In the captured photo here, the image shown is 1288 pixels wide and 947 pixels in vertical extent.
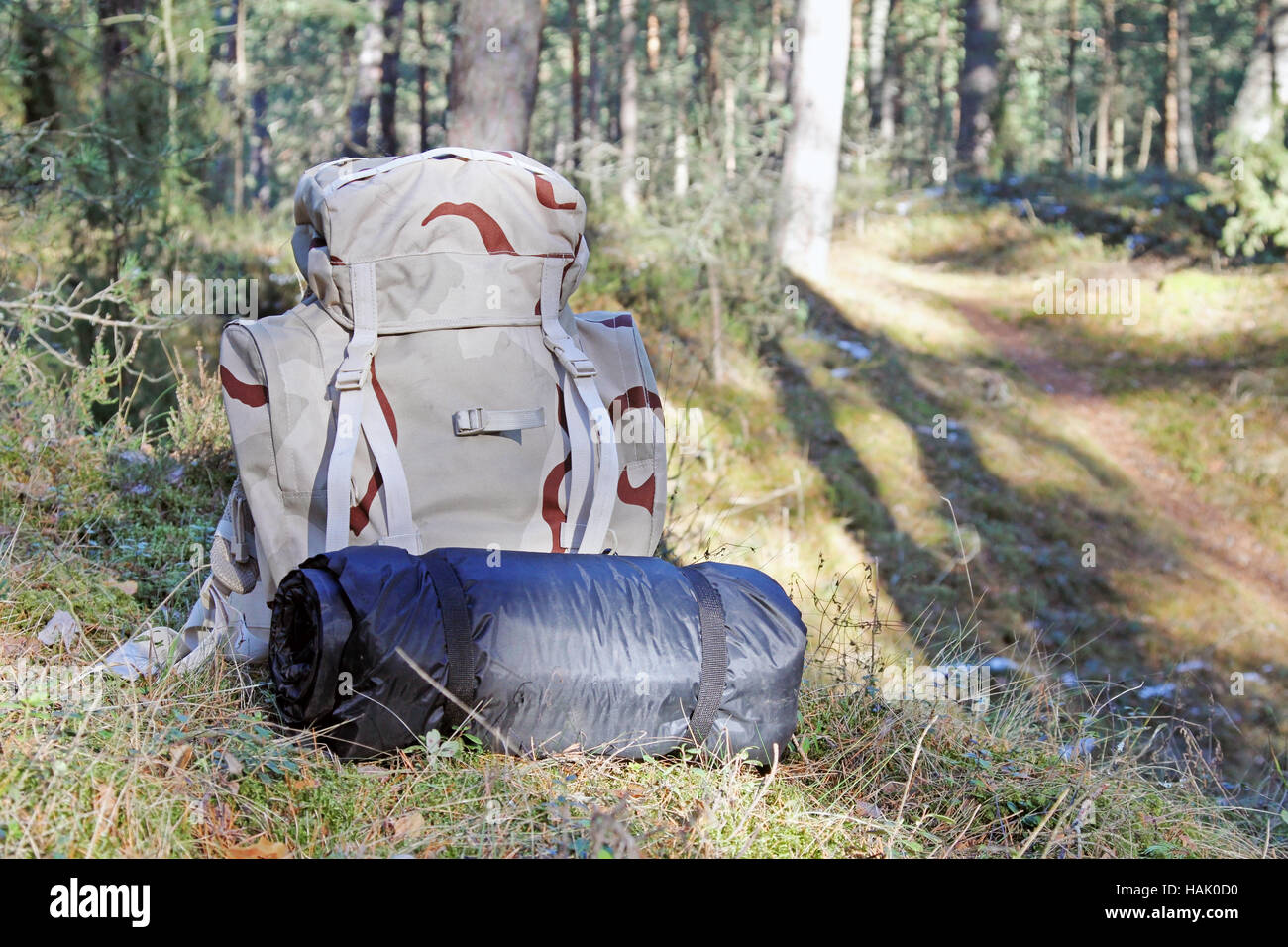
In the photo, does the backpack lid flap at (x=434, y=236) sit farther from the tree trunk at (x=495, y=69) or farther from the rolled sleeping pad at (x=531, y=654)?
the tree trunk at (x=495, y=69)

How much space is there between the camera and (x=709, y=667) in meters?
2.21

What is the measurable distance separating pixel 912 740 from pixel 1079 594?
444 centimetres

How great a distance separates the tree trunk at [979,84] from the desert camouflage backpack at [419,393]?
621 inches

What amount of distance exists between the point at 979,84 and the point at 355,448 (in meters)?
17.2

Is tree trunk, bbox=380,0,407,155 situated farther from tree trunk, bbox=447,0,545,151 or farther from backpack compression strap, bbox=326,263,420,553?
backpack compression strap, bbox=326,263,420,553

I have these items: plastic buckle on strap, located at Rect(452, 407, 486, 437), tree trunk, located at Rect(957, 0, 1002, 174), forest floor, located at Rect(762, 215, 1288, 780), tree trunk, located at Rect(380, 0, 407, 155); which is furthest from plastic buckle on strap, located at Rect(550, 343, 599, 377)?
tree trunk, located at Rect(957, 0, 1002, 174)

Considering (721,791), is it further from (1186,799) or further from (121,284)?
(121,284)

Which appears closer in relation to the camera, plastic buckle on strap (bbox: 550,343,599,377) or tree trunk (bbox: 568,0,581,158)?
plastic buckle on strap (bbox: 550,343,599,377)

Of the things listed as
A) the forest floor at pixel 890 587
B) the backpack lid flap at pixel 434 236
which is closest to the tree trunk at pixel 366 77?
the forest floor at pixel 890 587

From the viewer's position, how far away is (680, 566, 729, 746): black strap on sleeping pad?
2.22m

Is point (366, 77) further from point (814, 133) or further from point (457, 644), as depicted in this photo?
point (457, 644)

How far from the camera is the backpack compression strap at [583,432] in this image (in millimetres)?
2664

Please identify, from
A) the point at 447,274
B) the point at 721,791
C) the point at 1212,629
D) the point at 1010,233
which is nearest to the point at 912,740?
the point at 721,791

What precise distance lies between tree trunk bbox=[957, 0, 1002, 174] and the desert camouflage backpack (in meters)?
15.8
